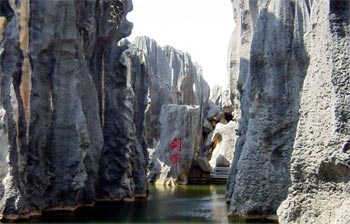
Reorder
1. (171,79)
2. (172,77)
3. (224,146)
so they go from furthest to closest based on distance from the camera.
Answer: (172,77) < (171,79) < (224,146)

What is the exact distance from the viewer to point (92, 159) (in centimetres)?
1600

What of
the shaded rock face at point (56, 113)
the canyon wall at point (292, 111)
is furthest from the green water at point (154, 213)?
the canyon wall at point (292, 111)

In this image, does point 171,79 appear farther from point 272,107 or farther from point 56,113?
point 272,107

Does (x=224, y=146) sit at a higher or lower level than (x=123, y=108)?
lower

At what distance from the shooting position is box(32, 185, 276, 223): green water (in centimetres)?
1226

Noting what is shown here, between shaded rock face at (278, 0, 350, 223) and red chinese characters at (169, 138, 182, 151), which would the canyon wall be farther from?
red chinese characters at (169, 138, 182, 151)

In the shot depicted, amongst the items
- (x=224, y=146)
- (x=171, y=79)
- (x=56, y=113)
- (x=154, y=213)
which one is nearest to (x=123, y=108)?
(x=56, y=113)

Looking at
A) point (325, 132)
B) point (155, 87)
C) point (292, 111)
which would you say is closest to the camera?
point (325, 132)

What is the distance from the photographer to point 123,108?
62.8 ft

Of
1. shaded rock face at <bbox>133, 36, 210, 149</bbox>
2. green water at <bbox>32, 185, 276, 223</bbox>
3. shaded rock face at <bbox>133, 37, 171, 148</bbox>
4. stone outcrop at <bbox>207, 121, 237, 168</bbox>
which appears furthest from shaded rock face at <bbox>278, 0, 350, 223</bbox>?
shaded rock face at <bbox>133, 36, 210, 149</bbox>

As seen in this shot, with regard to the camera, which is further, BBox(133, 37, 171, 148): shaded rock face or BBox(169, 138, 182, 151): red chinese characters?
BBox(133, 37, 171, 148): shaded rock face

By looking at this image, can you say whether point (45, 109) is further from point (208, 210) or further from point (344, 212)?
point (344, 212)

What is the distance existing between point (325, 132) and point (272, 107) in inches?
268

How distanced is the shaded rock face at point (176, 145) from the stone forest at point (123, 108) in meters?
5.79
